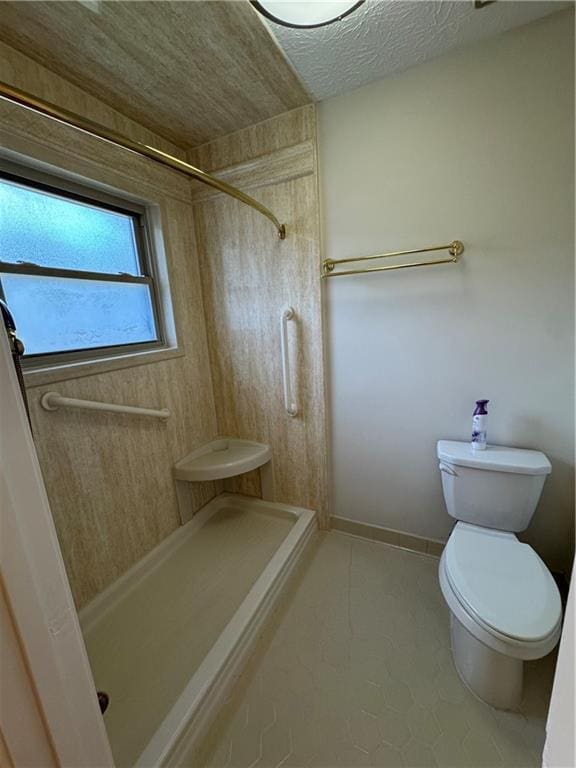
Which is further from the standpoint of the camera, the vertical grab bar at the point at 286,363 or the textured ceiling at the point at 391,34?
the vertical grab bar at the point at 286,363

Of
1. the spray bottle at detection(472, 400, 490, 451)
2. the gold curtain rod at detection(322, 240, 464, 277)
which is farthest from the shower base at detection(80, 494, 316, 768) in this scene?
the gold curtain rod at detection(322, 240, 464, 277)

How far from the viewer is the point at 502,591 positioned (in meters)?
1.07

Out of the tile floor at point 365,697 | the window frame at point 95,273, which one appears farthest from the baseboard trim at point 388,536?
the window frame at point 95,273

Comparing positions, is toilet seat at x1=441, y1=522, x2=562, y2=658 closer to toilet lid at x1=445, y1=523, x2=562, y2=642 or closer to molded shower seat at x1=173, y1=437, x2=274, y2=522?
toilet lid at x1=445, y1=523, x2=562, y2=642

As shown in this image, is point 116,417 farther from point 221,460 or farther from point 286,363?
point 286,363

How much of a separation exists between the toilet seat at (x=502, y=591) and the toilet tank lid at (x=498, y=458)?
11.9 inches

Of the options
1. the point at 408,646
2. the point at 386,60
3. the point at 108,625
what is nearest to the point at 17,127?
the point at 386,60

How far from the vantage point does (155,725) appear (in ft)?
3.51

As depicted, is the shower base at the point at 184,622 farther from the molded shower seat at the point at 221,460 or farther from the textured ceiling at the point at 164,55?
the textured ceiling at the point at 164,55

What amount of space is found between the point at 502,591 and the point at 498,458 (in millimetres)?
515

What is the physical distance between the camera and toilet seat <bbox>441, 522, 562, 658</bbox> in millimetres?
952

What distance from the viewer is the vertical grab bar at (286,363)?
1.77 m

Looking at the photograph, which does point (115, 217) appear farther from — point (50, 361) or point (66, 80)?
point (50, 361)

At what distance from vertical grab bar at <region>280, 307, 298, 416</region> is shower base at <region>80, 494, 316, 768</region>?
2.31 feet
